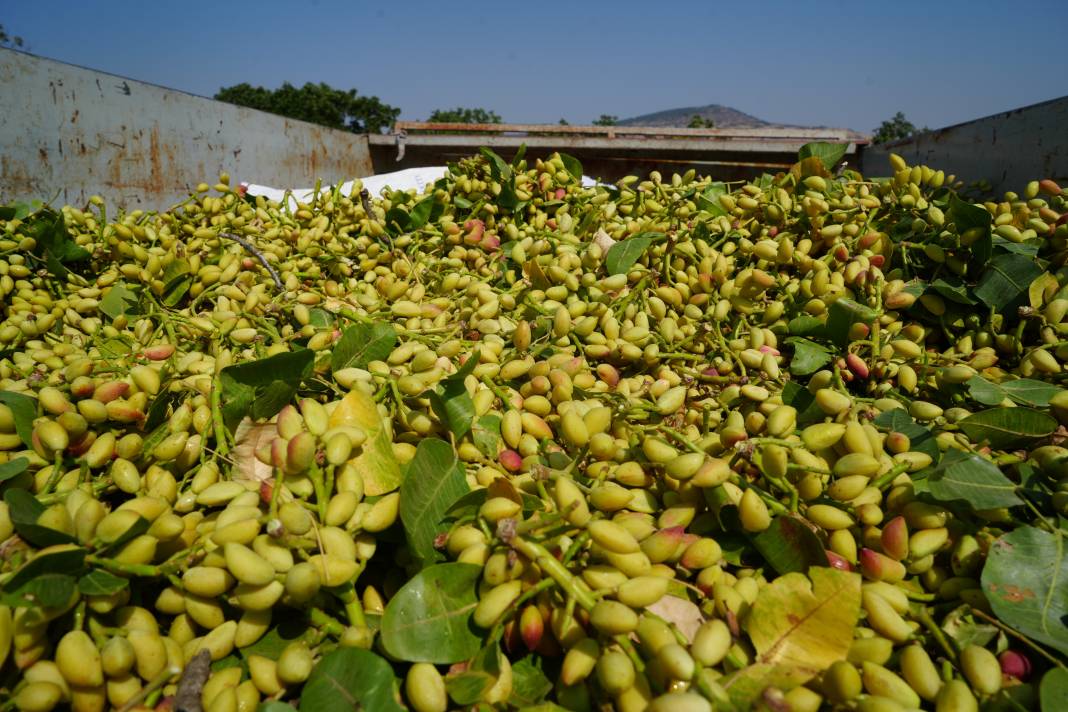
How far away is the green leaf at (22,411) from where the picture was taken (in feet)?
3.31

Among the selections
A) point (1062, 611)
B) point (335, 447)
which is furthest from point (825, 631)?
point (335, 447)

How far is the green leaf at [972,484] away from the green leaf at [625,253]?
2.90 ft

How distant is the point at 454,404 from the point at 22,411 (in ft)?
2.47

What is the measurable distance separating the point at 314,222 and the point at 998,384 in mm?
2066

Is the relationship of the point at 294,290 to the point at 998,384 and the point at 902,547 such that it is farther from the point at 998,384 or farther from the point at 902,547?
the point at 998,384

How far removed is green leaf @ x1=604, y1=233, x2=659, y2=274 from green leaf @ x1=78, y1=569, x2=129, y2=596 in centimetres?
123

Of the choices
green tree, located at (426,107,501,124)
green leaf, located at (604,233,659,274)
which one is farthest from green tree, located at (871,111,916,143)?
green leaf, located at (604,233,659,274)

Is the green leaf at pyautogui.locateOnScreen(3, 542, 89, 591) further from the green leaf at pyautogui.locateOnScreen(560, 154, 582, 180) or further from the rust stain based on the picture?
the rust stain

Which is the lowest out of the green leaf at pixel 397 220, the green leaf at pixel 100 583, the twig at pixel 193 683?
the twig at pixel 193 683

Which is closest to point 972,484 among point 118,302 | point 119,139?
point 118,302

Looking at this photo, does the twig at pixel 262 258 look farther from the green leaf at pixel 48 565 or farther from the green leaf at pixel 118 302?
the green leaf at pixel 48 565

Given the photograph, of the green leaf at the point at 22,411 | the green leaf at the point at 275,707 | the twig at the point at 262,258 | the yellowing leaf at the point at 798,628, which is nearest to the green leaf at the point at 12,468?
the green leaf at the point at 22,411

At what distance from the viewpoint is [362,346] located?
1.19m

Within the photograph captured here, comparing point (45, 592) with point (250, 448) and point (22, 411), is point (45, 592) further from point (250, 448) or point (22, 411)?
point (22, 411)
